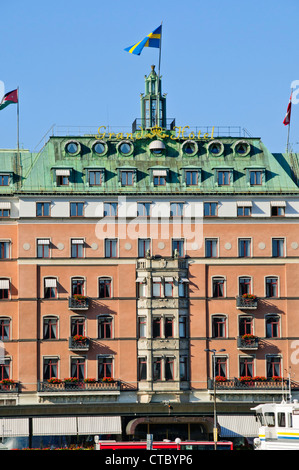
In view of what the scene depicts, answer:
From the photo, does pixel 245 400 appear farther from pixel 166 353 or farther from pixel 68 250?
pixel 68 250

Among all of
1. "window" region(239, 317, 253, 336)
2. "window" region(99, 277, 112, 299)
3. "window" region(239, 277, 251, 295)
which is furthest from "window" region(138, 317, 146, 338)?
"window" region(239, 277, 251, 295)

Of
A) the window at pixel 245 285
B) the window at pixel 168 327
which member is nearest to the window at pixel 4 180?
the window at pixel 168 327

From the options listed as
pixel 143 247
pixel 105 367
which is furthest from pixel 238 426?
pixel 143 247

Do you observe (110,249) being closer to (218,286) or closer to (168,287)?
(168,287)

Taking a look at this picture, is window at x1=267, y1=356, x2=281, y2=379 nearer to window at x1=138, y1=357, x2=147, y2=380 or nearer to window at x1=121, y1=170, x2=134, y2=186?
window at x1=138, y1=357, x2=147, y2=380

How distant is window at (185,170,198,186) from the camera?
86.2 m

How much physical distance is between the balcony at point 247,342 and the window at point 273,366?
2.05 m

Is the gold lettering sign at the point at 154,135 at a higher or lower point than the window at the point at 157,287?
higher

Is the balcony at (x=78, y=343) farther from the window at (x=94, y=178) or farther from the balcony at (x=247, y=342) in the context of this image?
the window at (x=94, y=178)

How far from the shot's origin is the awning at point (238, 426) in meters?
77.1

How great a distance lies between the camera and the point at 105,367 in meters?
81.9

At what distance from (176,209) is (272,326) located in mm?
15289

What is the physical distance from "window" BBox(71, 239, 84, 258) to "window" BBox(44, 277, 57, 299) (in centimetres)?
326
